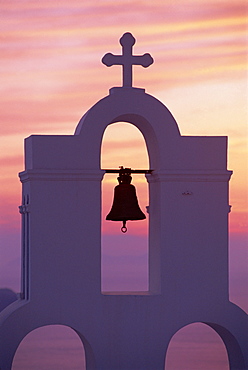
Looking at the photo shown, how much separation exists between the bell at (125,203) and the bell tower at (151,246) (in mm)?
260

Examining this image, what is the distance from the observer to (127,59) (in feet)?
53.7

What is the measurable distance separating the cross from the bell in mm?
1312

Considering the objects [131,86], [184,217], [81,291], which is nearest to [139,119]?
[131,86]

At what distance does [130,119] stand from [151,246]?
5.92ft

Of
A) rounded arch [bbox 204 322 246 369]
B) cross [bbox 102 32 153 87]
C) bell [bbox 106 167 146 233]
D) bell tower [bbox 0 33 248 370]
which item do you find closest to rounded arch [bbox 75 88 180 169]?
bell tower [bbox 0 33 248 370]

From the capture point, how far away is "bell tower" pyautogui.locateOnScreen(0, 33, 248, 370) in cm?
1578

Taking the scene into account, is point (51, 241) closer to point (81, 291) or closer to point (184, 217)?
point (81, 291)

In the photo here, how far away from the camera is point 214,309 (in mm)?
16219

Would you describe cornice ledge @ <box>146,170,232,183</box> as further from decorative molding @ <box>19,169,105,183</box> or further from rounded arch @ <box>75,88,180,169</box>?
decorative molding @ <box>19,169,105,183</box>

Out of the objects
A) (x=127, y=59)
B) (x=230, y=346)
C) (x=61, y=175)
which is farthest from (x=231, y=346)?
(x=127, y=59)

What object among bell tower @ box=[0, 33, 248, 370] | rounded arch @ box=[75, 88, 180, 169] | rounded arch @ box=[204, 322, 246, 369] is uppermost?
rounded arch @ box=[75, 88, 180, 169]

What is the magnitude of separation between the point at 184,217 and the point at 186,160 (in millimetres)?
783

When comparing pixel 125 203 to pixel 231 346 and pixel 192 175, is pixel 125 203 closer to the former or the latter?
pixel 192 175

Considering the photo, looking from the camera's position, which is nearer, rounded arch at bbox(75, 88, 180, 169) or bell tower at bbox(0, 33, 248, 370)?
bell tower at bbox(0, 33, 248, 370)
